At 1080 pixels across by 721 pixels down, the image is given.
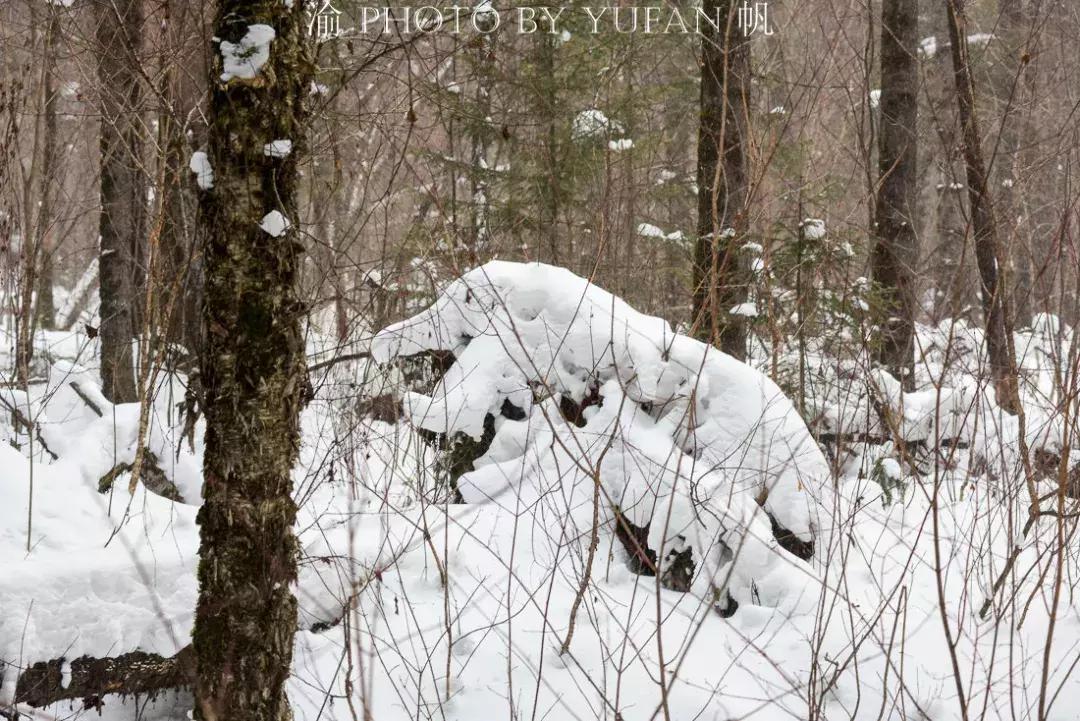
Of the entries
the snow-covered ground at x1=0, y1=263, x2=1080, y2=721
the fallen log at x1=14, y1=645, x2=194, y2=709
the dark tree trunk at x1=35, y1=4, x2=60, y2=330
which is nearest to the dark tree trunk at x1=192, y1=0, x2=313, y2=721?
the snow-covered ground at x1=0, y1=263, x2=1080, y2=721

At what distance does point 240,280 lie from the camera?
208 centimetres

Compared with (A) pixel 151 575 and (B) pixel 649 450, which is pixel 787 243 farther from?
(A) pixel 151 575

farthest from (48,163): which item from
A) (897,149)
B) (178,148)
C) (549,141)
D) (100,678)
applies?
Result: (897,149)

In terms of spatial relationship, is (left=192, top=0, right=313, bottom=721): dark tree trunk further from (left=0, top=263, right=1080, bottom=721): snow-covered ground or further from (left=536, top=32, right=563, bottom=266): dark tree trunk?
(left=536, top=32, right=563, bottom=266): dark tree trunk

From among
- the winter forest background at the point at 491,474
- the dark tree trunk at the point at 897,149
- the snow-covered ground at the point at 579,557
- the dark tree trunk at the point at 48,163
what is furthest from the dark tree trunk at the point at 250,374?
the dark tree trunk at the point at 897,149

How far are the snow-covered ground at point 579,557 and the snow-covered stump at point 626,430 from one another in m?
0.01

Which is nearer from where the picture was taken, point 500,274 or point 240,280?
point 240,280

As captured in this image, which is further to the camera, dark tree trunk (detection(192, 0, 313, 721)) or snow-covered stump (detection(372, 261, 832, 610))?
snow-covered stump (detection(372, 261, 832, 610))

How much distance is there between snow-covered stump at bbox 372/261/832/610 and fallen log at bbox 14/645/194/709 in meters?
1.43

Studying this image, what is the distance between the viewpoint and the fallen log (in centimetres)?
286

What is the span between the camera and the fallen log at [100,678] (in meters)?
2.86

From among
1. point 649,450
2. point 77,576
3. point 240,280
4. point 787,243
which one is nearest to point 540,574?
point 649,450

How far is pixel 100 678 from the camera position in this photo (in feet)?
9.72

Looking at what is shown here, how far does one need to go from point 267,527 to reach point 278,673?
39 cm
